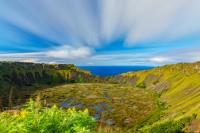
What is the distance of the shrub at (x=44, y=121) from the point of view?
6.62 metres

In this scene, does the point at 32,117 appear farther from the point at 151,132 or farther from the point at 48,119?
the point at 151,132

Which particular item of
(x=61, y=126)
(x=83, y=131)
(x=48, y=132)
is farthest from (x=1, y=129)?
(x=83, y=131)

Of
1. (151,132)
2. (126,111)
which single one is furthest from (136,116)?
(151,132)

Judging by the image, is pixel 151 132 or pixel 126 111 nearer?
pixel 151 132

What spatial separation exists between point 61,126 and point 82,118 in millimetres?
938

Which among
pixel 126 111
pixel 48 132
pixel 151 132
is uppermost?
pixel 48 132

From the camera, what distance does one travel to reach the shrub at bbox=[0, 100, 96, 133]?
21.7 ft

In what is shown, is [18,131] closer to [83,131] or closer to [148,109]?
[83,131]

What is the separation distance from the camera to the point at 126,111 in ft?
337

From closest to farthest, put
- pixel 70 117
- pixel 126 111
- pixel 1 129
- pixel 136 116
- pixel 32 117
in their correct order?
pixel 1 129, pixel 32 117, pixel 70 117, pixel 136 116, pixel 126 111

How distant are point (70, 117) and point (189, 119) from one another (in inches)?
1831

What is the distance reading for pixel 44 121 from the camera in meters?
7.52

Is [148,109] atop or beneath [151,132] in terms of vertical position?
beneath

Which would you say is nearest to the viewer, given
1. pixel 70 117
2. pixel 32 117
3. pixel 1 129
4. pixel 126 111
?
pixel 1 129
